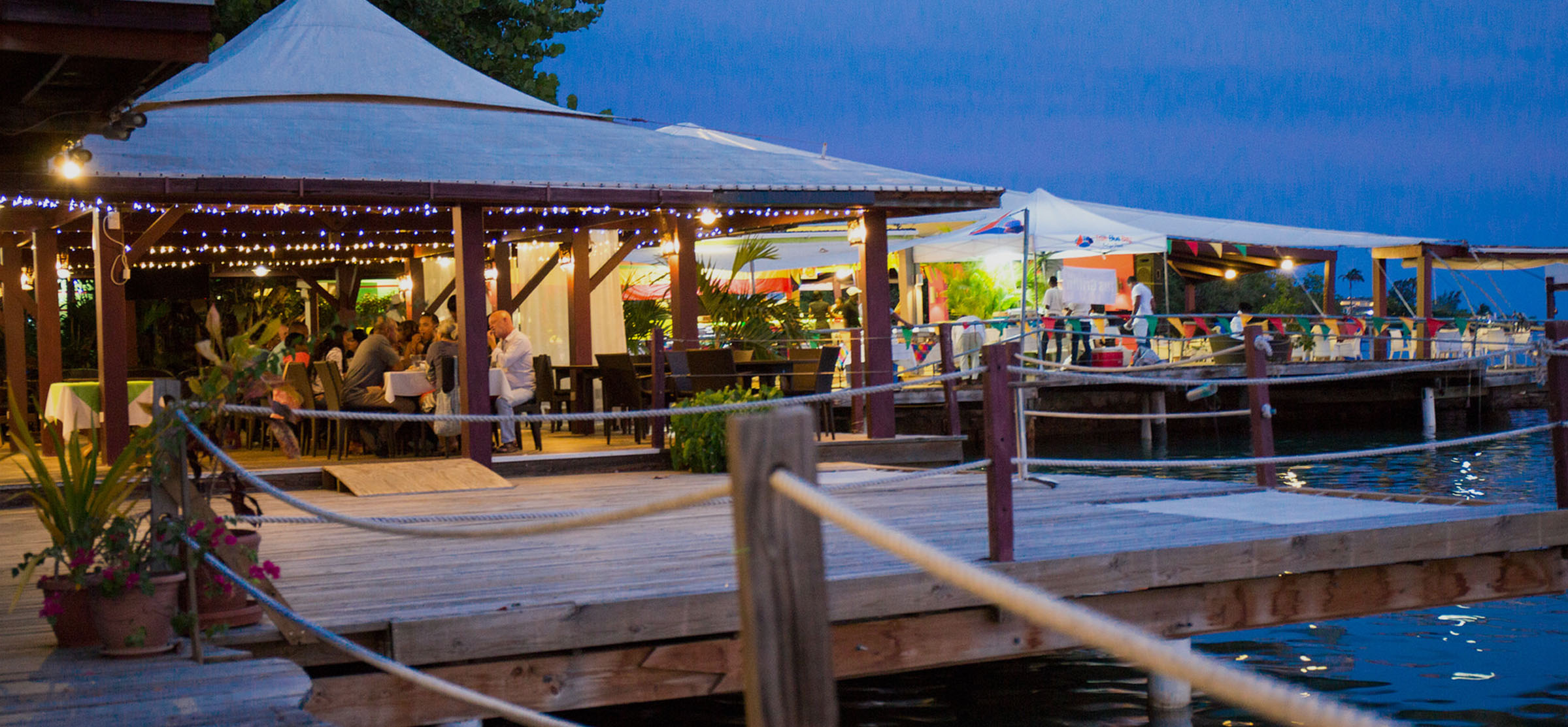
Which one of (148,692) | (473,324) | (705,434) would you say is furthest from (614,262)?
(148,692)

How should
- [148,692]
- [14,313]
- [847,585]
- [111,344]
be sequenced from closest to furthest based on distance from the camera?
[148,692]
[847,585]
[111,344]
[14,313]

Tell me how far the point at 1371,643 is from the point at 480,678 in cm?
607

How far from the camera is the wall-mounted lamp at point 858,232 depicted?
12.4 metres

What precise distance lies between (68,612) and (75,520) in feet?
1.12

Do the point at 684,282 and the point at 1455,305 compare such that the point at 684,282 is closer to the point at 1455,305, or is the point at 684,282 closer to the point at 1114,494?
the point at 1114,494

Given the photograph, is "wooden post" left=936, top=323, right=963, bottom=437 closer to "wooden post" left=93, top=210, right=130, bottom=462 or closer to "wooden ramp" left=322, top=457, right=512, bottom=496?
"wooden ramp" left=322, top=457, right=512, bottom=496

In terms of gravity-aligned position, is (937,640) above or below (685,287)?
below

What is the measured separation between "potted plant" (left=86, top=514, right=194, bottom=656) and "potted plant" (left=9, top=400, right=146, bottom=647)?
70 millimetres

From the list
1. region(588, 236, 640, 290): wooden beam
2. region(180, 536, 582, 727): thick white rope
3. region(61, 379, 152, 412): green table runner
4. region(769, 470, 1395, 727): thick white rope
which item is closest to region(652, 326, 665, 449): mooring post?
region(588, 236, 640, 290): wooden beam

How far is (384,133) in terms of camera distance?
468 inches

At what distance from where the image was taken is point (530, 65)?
25.9m

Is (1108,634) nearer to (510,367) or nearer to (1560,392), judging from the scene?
(1560,392)

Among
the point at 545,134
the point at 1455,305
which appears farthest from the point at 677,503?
the point at 1455,305

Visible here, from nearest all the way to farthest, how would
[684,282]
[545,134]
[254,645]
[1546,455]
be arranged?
[254,645]
[545,134]
[684,282]
[1546,455]
